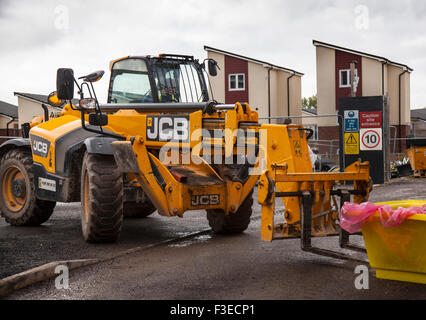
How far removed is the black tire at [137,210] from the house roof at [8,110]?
41337 mm

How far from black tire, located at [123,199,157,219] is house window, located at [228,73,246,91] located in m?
30.3

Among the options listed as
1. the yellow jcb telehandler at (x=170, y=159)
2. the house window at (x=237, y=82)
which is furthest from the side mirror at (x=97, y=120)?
the house window at (x=237, y=82)

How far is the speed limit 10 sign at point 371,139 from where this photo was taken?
60.1 feet

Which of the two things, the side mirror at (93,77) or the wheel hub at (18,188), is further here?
the wheel hub at (18,188)

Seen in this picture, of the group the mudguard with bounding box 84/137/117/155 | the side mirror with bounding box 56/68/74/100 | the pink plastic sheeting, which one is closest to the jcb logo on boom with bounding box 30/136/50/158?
the mudguard with bounding box 84/137/117/155

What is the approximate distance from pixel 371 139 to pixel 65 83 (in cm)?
1263

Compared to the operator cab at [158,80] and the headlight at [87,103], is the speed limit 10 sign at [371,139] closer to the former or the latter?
the operator cab at [158,80]

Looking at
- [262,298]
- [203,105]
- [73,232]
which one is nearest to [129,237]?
[73,232]

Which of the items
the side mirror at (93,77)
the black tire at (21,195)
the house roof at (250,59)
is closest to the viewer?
the side mirror at (93,77)

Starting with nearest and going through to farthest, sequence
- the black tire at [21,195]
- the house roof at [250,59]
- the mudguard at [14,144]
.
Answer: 1. the black tire at [21,195]
2. the mudguard at [14,144]
3. the house roof at [250,59]

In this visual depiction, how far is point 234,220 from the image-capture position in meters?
9.19

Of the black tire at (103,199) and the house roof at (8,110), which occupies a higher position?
the house roof at (8,110)

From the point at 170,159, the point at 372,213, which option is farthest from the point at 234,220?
the point at 372,213

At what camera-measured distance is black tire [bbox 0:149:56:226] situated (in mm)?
10305
